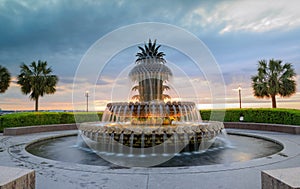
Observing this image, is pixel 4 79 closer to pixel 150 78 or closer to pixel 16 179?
pixel 150 78

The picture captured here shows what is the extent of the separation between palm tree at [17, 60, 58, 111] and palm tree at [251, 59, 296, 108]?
2588 cm

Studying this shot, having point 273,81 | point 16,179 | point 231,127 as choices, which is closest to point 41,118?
point 16,179

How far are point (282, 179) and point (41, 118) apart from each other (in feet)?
59.3

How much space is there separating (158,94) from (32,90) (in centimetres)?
2049

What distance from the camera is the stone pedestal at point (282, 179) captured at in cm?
265

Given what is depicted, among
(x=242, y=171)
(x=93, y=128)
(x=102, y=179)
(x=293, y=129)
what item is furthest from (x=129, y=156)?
(x=293, y=129)

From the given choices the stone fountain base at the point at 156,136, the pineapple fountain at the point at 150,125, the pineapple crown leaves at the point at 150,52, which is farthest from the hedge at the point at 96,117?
the pineapple crown leaves at the point at 150,52

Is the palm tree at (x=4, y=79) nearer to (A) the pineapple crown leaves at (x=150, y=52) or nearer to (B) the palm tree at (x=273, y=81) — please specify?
(A) the pineapple crown leaves at (x=150, y=52)

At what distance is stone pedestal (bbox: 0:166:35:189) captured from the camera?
2.82m

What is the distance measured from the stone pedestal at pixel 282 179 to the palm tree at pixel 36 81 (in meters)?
26.4

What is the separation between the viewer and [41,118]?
56.4 feet

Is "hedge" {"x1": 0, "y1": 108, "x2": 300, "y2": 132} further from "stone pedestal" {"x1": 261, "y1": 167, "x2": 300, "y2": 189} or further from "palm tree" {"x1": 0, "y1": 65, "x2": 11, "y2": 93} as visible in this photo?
"stone pedestal" {"x1": 261, "y1": 167, "x2": 300, "y2": 189}

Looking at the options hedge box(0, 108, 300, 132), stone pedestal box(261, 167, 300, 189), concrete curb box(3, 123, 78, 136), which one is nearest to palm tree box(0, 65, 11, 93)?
hedge box(0, 108, 300, 132)

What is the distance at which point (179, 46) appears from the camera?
1232cm
